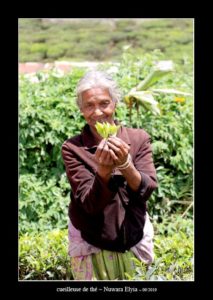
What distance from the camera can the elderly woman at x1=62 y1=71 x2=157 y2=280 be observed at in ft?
7.96

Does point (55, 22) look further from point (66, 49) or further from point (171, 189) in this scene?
point (171, 189)

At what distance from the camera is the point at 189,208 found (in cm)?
429

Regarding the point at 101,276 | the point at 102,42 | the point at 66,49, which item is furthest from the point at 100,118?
the point at 102,42

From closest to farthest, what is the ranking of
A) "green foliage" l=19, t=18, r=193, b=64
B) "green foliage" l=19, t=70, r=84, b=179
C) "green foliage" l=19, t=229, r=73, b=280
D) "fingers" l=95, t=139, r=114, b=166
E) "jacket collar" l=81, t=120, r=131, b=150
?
"fingers" l=95, t=139, r=114, b=166 < "jacket collar" l=81, t=120, r=131, b=150 < "green foliage" l=19, t=229, r=73, b=280 < "green foliage" l=19, t=70, r=84, b=179 < "green foliage" l=19, t=18, r=193, b=64

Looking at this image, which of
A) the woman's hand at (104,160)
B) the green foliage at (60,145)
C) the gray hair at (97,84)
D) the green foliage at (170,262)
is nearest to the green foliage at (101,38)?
the green foliage at (60,145)

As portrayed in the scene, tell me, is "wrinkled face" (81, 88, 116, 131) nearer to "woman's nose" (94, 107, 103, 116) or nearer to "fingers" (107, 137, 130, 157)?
"woman's nose" (94, 107, 103, 116)

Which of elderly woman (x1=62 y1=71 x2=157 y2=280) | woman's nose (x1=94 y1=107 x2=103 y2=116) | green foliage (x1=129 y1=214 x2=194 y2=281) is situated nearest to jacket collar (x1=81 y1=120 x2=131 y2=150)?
elderly woman (x1=62 y1=71 x2=157 y2=280)

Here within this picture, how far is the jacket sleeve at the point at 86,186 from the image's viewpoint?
7.79 ft

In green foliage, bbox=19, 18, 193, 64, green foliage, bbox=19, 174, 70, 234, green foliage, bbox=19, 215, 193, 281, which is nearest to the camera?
green foliage, bbox=19, 215, 193, 281

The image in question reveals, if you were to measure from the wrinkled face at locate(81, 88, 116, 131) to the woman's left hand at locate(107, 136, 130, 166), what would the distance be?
190mm

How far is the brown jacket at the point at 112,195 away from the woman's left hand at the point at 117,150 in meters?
0.16

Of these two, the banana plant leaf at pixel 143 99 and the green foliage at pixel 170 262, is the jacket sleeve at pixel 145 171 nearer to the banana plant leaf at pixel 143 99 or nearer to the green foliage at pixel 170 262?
the green foliage at pixel 170 262

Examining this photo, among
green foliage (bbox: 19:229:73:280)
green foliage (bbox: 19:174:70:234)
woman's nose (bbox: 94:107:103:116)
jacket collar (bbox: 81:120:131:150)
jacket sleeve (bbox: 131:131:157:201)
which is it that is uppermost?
woman's nose (bbox: 94:107:103:116)

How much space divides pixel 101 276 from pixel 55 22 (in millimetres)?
10150
